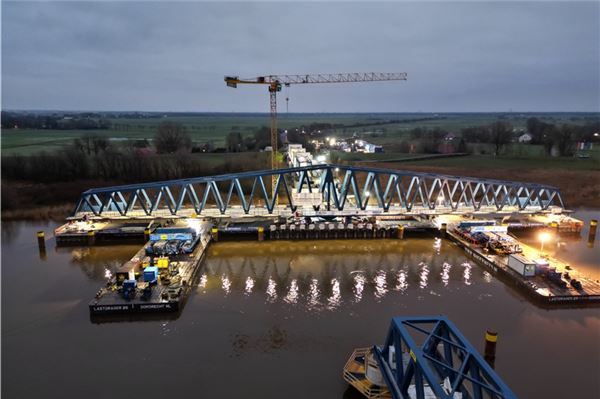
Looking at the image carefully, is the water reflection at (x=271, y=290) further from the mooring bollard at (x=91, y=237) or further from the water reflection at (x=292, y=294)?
the mooring bollard at (x=91, y=237)

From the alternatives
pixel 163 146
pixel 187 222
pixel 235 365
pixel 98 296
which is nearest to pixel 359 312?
pixel 235 365

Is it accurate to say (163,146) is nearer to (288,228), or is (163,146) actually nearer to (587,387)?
(288,228)

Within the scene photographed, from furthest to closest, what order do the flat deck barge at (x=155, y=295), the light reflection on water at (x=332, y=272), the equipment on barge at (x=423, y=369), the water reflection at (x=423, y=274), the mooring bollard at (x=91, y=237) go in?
the mooring bollard at (x=91, y=237), the water reflection at (x=423, y=274), the light reflection on water at (x=332, y=272), the flat deck barge at (x=155, y=295), the equipment on barge at (x=423, y=369)

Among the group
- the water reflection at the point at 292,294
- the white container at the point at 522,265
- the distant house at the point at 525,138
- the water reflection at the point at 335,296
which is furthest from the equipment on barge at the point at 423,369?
the distant house at the point at 525,138

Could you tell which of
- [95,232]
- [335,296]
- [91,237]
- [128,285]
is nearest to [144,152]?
[95,232]

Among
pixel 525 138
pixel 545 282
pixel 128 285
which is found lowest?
pixel 545 282

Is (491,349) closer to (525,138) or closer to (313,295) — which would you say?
(313,295)

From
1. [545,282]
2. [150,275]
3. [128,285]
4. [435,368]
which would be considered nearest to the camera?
[435,368]
